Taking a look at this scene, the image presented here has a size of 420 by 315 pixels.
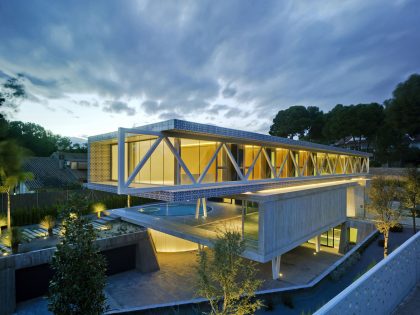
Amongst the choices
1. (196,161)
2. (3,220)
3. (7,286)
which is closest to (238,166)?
(196,161)

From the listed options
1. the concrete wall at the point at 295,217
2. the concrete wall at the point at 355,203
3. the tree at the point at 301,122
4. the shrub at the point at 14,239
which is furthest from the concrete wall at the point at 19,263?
the tree at the point at 301,122

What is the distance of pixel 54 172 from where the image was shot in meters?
31.7

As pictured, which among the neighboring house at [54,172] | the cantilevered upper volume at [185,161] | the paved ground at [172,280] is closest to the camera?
the cantilevered upper volume at [185,161]

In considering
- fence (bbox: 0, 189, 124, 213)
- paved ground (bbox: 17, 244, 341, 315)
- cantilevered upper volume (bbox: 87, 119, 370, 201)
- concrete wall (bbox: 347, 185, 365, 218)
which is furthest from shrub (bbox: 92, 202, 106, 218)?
concrete wall (bbox: 347, 185, 365, 218)

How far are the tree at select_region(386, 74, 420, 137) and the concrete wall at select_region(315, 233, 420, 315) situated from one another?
32152 mm

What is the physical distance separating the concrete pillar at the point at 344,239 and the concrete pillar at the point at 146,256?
47.1 ft

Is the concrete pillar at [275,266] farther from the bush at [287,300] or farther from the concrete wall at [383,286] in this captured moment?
the concrete wall at [383,286]

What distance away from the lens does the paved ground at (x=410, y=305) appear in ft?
22.0

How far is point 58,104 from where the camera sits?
34.2 m

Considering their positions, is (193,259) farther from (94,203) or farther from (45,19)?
(45,19)

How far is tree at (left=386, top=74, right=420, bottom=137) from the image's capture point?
31.9 metres

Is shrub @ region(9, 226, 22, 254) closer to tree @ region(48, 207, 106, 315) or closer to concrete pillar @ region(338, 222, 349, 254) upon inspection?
tree @ region(48, 207, 106, 315)

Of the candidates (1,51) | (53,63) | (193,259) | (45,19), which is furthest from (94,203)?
(1,51)

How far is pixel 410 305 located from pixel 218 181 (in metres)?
8.30
